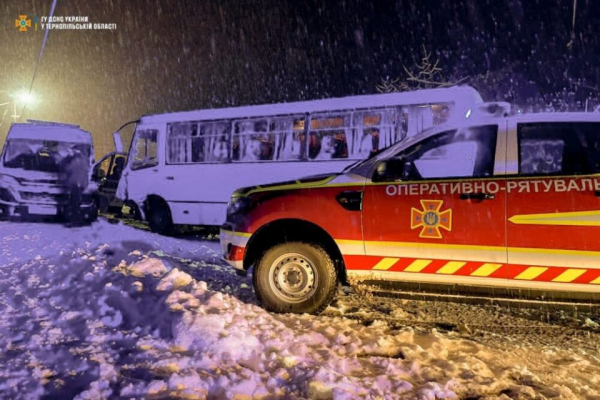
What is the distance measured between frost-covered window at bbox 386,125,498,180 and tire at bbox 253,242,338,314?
1.10m

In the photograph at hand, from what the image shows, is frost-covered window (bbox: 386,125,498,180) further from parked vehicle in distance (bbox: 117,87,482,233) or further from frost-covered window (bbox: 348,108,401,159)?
frost-covered window (bbox: 348,108,401,159)

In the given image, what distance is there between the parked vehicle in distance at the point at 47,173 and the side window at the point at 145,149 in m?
1.46

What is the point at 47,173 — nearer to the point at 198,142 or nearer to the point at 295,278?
the point at 198,142

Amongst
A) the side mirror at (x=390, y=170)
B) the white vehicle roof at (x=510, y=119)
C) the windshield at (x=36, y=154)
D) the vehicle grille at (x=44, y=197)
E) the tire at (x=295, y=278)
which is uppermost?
the windshield at (x=36, y=154)

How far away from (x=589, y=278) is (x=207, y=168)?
8565mm

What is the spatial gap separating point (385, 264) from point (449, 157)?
1105 mm

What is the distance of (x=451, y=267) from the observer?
4.49 metres

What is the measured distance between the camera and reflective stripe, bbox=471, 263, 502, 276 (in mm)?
4371

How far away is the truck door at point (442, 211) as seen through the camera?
4391 millimetres

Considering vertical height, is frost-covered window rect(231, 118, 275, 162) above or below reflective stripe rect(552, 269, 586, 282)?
above

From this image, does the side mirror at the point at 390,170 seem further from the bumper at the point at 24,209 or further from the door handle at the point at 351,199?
the bumper at the point at 24,209

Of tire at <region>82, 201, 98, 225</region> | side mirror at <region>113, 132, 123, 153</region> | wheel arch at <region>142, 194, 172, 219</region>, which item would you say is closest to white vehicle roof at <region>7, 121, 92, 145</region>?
side mirror at <region>113, 132, 123, 153</region>

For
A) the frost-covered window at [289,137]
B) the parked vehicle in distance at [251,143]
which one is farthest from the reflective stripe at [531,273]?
the frost-covered window at [289,137]

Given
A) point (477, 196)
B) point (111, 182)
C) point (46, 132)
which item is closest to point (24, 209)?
point (46, 132)
